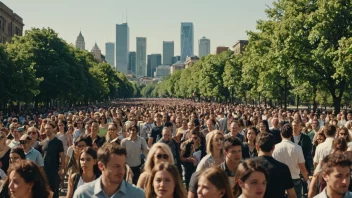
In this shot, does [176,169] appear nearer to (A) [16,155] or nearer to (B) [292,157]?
(A) [16,155]

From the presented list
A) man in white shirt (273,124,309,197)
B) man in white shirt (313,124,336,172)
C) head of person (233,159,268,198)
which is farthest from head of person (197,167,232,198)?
man in white shirt (313,124,336,172)

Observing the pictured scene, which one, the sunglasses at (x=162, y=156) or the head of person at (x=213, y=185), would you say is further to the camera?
the sunglasses at (x=162, y=156)

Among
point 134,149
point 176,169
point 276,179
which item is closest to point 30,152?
point 134,149

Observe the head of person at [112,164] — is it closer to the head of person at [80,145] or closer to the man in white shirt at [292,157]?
the head of person at [80,145]

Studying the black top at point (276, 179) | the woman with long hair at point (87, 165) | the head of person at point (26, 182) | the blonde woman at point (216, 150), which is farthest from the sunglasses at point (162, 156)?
the head of person at point (26, 182)

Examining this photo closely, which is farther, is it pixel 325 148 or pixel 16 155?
pixel 325 148

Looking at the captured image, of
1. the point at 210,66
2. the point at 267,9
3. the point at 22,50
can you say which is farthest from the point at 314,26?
the point at 210,66
